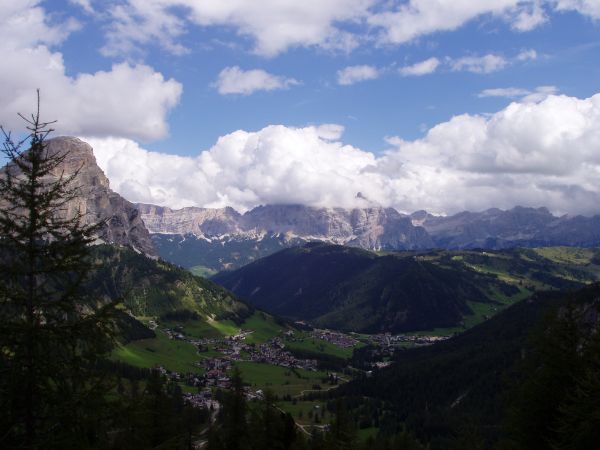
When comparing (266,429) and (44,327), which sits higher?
(44,327)

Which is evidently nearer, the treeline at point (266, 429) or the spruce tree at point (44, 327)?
the spruce tree at point (44, 327)

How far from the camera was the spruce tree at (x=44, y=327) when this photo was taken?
1947 centimetres

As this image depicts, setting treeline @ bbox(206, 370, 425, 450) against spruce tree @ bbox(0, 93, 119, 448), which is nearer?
spruce tree @ bbox(0, 93, 119, 448)

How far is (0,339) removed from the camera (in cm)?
1950

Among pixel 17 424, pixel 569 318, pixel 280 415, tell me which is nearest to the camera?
pixel 17 424

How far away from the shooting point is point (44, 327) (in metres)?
20.1

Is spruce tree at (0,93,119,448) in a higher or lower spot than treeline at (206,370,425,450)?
higher

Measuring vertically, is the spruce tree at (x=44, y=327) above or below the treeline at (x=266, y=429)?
above

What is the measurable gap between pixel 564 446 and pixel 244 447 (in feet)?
91.2

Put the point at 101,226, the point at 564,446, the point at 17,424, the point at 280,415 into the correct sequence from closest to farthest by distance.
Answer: the point at 17,424
the point at 101,226
the point at 564,446
the point at 280,415

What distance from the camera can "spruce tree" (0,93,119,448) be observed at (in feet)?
63.9

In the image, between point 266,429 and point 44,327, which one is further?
point 266,429

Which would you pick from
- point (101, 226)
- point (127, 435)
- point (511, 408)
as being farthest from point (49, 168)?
point (511, 408)

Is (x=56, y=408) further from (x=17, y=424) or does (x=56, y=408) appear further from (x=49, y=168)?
(x=49, y=168)
